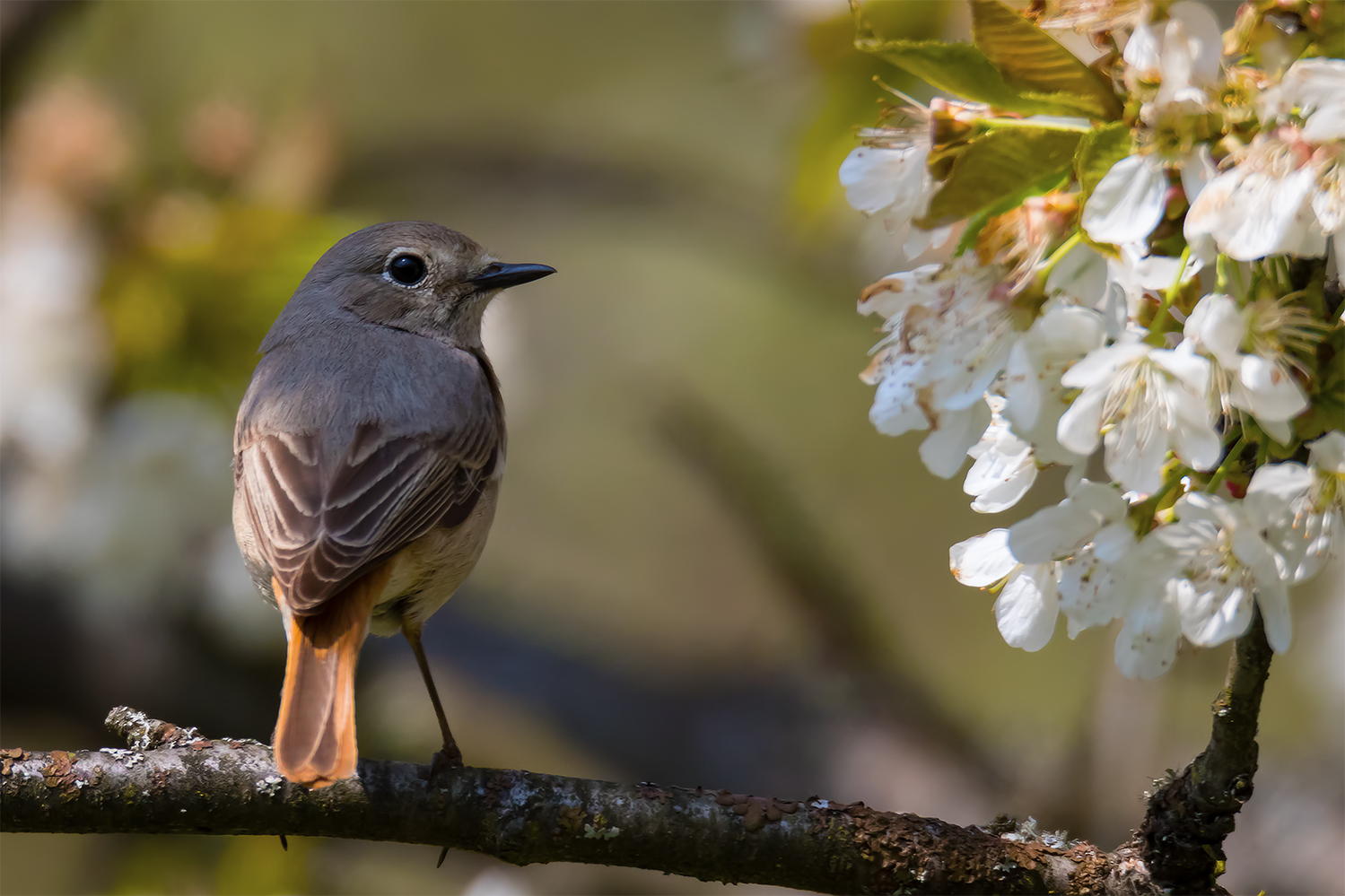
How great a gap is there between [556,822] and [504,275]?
1950 millimetres

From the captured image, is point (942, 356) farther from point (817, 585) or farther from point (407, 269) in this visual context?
point (817, 585)

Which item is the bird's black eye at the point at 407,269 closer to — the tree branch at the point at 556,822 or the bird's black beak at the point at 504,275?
the bird's black beak at the point at 504,275

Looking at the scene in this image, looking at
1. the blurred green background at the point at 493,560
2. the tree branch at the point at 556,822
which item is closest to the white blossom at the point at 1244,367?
the tree branch at the point at 556,822

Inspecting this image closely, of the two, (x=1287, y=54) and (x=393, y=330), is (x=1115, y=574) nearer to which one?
(x=1287, y=54)

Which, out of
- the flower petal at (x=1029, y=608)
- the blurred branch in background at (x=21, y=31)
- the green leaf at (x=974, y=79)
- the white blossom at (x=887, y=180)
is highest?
the blurred branch in background at (x=21, y=31)

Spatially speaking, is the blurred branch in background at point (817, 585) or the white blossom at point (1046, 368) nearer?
the white blossom at point (1046, 368)

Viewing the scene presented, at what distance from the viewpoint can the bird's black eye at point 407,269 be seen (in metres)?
3.80

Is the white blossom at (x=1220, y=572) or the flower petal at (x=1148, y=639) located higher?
the white blossom at (x=1220, y=572)

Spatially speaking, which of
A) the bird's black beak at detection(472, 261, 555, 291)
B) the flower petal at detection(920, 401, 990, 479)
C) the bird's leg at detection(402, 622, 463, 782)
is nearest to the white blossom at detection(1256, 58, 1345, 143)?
the flower petal at detection(920, 401, 990, 479)

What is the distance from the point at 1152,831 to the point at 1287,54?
127 cm

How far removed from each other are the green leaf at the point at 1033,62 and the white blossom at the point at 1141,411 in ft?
1.05

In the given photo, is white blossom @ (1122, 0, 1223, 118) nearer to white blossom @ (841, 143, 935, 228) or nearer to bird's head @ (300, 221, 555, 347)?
white blossom @ (841, 143, 935, 228)

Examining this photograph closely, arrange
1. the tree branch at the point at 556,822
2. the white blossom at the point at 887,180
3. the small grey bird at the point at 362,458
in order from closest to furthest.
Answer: the white blossom at the point at 887,180
the tree branch at the point at 556,822
the small grey bird at the point at 362,458

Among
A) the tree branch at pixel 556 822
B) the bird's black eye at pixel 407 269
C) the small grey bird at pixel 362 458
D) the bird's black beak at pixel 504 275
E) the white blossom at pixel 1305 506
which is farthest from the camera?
the bird's black eye at pixel 407 269
